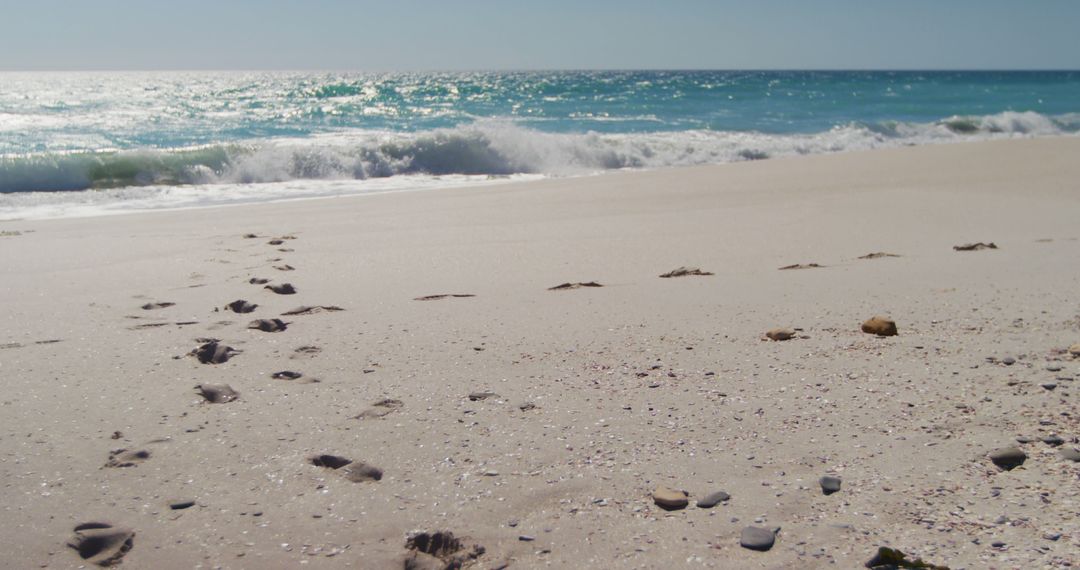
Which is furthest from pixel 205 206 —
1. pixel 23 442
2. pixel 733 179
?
pixel 23 442

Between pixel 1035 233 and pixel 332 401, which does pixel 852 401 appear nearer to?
pixel 332 401

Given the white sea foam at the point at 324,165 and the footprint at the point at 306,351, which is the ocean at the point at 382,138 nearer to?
the white sea foam at the point at 324,165

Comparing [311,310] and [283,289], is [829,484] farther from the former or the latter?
[283,289]

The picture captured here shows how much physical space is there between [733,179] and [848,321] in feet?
20.2

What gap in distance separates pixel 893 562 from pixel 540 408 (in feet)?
3.34

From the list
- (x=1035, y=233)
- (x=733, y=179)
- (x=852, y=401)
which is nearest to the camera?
(x=852, y=401)

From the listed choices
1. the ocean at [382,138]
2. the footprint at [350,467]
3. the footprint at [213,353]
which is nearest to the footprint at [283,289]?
the footprint at [213,353]

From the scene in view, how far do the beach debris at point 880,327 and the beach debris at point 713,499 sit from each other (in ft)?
4.47

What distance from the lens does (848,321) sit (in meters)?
3.07

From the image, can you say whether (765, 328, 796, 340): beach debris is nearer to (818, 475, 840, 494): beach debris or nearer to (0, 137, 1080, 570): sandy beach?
(0, 137, 1080, 570): sandy beach

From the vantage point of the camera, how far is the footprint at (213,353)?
2.70 meters

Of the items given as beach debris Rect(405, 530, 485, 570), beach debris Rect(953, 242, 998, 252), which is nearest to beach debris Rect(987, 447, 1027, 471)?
beach debris Rect(405, 530, 485, 570)

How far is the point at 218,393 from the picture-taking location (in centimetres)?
239

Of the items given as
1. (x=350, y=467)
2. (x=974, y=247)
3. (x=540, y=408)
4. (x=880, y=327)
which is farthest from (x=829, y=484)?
(x=974, y=247)
